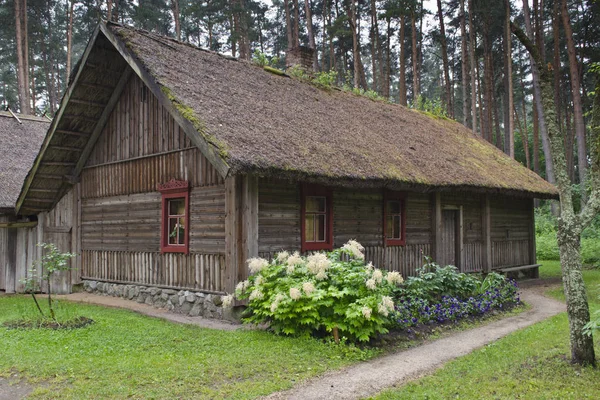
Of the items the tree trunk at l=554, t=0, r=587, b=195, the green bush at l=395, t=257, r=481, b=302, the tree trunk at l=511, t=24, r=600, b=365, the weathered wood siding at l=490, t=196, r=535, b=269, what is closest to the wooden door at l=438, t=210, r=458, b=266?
the weathered wood siding at l=490, t=196, r=535, b=269

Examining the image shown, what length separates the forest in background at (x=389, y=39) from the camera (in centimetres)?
2586

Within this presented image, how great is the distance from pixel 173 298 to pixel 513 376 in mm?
7310

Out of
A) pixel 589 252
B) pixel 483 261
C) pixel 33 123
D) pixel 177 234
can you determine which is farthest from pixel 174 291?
pixel 589 252

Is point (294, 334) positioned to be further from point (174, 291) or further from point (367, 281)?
point (174, 291)

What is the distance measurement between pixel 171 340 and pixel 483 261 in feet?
36.6

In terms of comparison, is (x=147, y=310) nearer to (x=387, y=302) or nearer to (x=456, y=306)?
(x=387, y=302)

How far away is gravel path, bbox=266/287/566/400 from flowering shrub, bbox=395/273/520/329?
53cm

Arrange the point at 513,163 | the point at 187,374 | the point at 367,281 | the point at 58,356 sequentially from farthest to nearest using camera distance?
the point at 513,163, the point at 367,281, the point at 58,356, the point at 187,374

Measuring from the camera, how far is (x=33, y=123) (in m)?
19.7

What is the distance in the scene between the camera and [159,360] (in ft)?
24.2

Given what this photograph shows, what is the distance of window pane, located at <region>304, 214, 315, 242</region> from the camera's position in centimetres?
1180

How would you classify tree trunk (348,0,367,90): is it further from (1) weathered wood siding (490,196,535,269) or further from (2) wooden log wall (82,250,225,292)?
(2) wooden log wall (82,250,225,292)

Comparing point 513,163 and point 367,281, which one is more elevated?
point 513,163

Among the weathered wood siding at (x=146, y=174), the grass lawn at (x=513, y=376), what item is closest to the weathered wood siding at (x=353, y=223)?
the weathered wood siding at (x=146, y=174)
